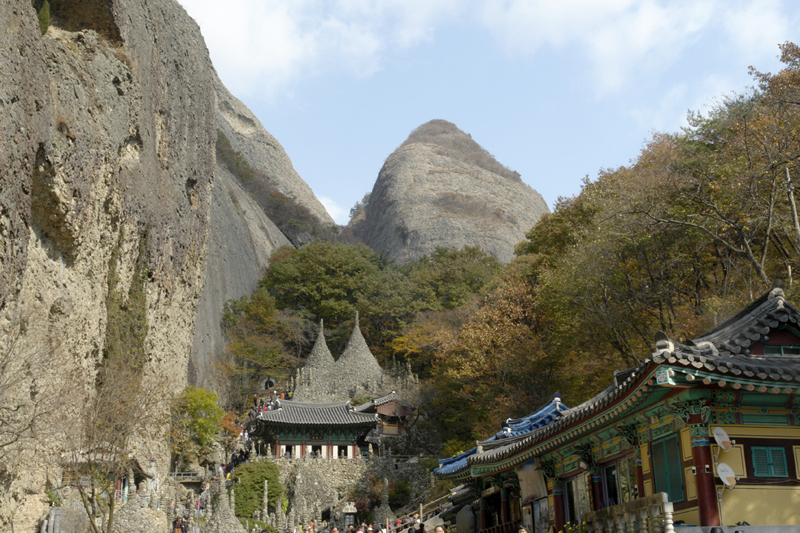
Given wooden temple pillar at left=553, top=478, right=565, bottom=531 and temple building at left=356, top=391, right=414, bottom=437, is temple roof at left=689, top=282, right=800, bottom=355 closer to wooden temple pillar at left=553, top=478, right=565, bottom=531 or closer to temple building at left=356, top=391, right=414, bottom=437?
wooden temple pillar at left=553, top=478, right=565, bottom=531

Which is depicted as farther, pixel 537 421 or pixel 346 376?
pixel 346 376

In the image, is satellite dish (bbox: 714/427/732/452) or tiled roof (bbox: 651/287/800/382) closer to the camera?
tiled roof (bbox: 651/287/800/382)

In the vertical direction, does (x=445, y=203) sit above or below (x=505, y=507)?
above

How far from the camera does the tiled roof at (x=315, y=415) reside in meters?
40.4

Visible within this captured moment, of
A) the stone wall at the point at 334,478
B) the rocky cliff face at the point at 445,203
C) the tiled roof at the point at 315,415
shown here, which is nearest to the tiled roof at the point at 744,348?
the stone wall at the point at 334,478

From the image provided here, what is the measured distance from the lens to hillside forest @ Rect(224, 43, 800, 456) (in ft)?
67.8

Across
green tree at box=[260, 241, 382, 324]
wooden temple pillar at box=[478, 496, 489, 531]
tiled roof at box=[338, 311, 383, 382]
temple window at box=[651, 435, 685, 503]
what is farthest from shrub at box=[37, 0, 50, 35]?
green tree at box=[260, 241, 382, 324]

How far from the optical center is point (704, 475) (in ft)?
34.6

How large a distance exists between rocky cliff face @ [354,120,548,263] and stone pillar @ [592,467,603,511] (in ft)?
189

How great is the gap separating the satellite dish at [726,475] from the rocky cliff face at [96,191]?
51.3 ft

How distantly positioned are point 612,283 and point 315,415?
2233 cm

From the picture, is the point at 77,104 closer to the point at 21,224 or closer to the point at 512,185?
the point at 21,224

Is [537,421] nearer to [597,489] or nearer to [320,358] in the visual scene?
[597,489]

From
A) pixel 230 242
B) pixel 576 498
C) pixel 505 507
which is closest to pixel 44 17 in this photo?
pixel 505 507
